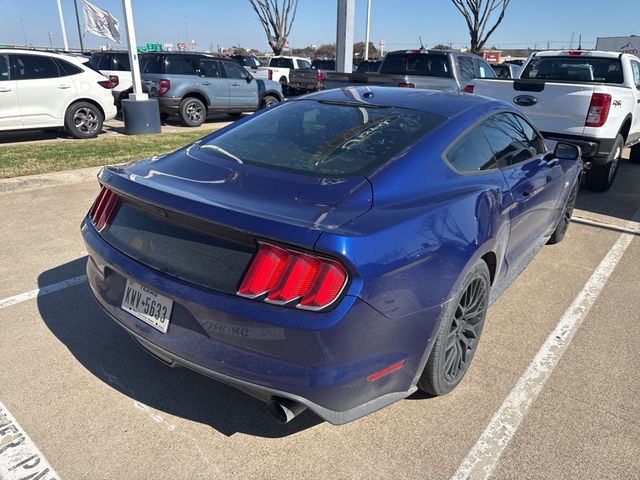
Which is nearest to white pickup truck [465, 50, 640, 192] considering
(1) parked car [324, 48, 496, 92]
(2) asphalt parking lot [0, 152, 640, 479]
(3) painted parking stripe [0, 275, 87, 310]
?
(1) parked car [324, 48, 496, 92]

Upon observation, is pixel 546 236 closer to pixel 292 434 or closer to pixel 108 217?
pixel 292 434

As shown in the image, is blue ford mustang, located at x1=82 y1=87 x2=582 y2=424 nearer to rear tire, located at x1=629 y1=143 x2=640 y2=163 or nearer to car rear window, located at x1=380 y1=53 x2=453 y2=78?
car rear window, located at x1=380 y1=53 x2=453 y2=78

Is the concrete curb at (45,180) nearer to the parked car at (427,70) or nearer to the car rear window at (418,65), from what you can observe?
the parked car at (427,70)

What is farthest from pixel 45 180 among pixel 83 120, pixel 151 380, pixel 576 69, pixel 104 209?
pixel 576 69

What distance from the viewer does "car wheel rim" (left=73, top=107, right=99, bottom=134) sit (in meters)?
10.1

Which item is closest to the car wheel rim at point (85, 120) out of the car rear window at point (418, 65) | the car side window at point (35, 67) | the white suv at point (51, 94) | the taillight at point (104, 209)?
the white suv at point (51, 94)

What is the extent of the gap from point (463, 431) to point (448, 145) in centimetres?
149

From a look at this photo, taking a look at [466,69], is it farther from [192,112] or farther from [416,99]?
[416,99]

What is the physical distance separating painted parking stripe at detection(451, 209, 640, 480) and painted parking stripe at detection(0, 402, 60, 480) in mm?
1830

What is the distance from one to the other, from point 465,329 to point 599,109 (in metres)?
4.68

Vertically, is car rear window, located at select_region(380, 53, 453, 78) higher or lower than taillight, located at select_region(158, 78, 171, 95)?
higher

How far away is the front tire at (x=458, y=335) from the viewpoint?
2436 millimetres

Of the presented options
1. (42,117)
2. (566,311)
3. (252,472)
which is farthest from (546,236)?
(42,117)

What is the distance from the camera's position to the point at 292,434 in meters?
2.50
